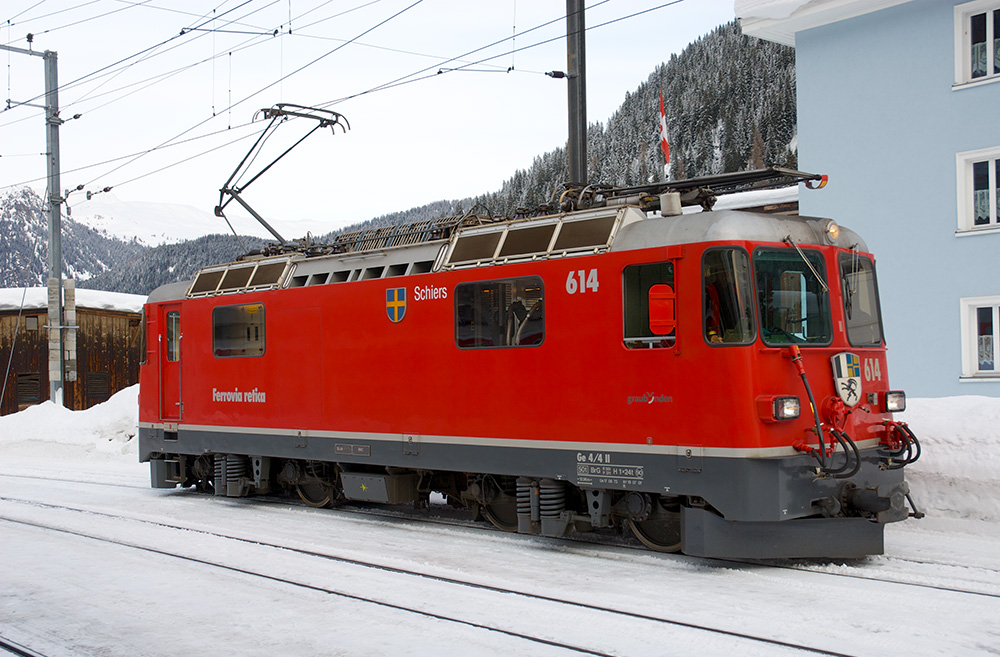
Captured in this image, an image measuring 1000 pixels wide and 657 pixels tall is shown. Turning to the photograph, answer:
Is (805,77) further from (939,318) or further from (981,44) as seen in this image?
(939,318)

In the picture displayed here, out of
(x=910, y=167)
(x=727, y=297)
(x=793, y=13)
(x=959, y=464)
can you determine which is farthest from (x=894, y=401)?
(x=793, y=13)

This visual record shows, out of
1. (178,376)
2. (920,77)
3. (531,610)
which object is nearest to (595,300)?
(531,610)

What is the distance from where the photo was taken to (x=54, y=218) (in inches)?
874

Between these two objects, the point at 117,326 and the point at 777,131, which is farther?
the point at 777,131

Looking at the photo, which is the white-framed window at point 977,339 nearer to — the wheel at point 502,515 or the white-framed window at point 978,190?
the white-framed window at point 978,190

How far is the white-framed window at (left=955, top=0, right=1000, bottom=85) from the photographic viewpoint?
53.8ft

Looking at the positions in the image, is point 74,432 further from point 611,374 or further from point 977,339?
point 977,339

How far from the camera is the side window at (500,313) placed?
343 inches

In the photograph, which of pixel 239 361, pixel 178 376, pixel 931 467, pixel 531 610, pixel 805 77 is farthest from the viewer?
pixel 805 77

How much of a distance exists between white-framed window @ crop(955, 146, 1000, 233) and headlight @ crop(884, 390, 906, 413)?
951 cm

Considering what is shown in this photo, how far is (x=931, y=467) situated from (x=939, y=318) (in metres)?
8.08

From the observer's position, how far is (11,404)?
1158 inches

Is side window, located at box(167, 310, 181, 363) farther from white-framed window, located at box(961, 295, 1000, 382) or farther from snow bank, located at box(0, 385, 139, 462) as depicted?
white-framed window, located at box(961, 295, 1000, 382)

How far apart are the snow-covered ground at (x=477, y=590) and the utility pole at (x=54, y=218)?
12.1 m
